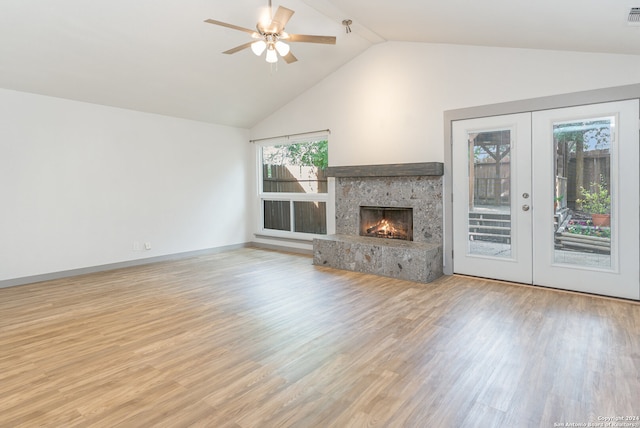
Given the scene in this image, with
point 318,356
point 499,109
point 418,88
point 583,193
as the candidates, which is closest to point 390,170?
point 418,88

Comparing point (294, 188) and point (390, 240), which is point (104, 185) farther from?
point (390, 240)

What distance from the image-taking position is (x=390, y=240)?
17.1 ft

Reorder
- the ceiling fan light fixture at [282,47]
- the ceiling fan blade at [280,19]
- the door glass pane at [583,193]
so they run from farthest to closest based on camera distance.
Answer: the door glass pane at [583,193], the ceiling fan light fixture at [282,47], the ceiling fan blade at [280,19]

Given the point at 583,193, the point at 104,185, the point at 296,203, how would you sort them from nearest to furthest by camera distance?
the point at 583,193 < the point at 104,185 < the point at 296,203

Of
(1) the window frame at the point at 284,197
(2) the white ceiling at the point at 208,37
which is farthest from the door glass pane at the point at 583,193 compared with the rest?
(1) the window frame at the point at 284,197

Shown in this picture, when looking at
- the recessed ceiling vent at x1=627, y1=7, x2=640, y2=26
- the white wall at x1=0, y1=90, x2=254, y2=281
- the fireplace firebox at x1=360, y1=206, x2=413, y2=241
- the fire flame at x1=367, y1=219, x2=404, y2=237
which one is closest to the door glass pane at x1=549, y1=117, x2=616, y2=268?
the recessed ceiling vent at x1=627, y1=7, x2=640, y2=26

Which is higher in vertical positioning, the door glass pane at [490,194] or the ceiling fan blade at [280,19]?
the ceiling fan blade at [280,19]

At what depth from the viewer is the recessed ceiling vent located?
249 centimetres

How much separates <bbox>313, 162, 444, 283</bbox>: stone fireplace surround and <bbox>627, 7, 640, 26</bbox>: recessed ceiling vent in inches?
90.7

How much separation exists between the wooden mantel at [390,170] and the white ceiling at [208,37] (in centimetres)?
158

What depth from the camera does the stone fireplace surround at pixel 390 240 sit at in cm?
460

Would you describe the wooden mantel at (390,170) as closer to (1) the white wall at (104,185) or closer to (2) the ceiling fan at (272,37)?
(2) the ceiling fan at (272,37)

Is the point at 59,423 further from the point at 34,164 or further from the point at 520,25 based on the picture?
the point at 520,25

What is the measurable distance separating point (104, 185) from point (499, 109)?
561cm
